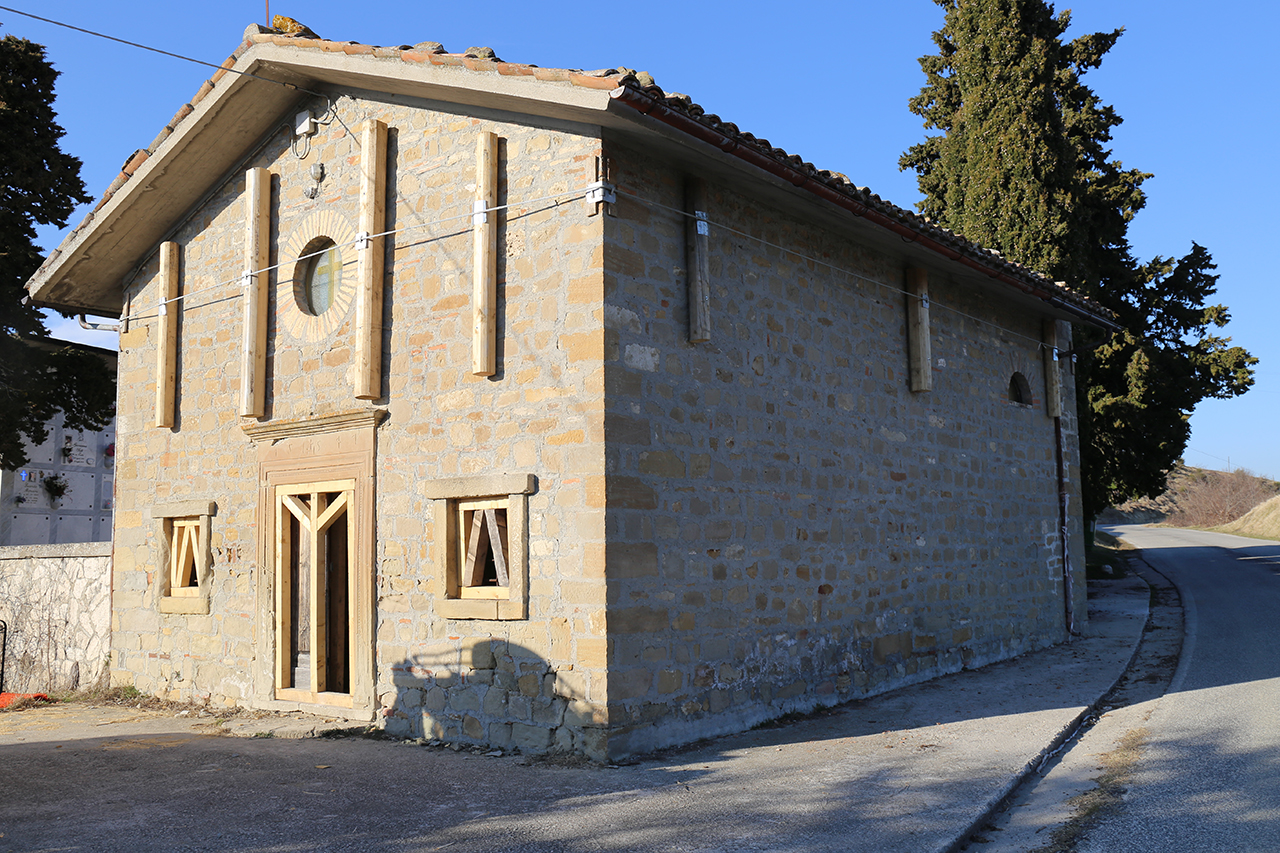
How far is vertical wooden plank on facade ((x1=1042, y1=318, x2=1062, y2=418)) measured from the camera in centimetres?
1281

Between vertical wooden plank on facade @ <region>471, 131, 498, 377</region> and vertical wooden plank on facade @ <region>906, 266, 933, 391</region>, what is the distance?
477 cm

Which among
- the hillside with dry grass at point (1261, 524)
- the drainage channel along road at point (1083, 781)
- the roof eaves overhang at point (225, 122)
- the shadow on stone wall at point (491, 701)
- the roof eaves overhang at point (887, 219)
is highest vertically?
the roof eaves overhang at point (225, 122)

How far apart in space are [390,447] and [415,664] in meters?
1.73

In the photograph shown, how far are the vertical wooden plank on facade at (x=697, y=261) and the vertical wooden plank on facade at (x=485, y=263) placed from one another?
1453mm

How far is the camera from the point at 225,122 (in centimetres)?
909

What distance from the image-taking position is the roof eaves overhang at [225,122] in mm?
6824

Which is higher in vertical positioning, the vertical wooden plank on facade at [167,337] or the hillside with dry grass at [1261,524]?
the vertical wooden plank on facade at [167,337]

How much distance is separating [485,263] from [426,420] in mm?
1341

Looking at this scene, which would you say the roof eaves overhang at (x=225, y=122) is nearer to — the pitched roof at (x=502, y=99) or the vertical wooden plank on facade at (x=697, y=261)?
the pitched roof at (x=502, y=99)

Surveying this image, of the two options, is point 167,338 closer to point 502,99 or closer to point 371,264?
point 371,264

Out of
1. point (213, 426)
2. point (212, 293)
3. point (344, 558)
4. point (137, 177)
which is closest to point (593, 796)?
point (344, 558)

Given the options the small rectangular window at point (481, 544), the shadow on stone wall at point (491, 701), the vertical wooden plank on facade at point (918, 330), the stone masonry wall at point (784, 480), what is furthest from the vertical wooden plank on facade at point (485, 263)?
the vertical wooden plank on facade at point (918, 330)

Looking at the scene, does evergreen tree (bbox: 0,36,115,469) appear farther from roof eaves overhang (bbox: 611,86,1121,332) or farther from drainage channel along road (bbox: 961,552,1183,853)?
drainage channel along road (bbox: 961,552,1183,853)

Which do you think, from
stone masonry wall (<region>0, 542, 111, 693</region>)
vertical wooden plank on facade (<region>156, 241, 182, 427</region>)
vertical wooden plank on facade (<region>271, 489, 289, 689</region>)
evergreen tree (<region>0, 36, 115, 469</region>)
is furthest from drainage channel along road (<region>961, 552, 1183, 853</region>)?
evergreen tree (<region>0, 36, 115, 469</region>)
